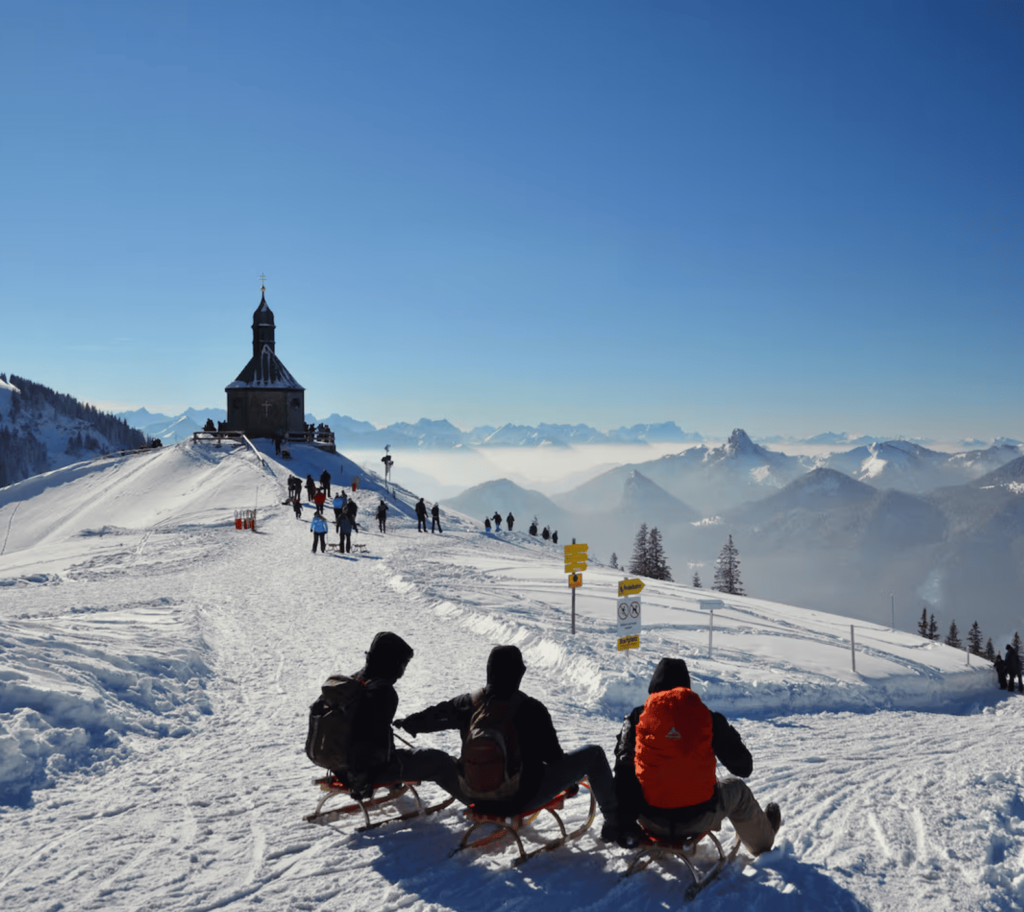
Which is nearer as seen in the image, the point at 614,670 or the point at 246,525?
the point at 614,670

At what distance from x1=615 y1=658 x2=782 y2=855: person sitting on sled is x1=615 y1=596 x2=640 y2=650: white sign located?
22.9 ft

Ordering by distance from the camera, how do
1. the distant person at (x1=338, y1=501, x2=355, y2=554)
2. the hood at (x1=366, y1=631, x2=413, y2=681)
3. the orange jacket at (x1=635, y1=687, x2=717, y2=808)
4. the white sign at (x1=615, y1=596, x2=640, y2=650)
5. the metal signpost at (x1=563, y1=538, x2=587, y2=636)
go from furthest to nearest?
the distant person at (x1=338, y1=501, x2=355, y2=554), the metal signpost at (x1=563, y1=538, x2=587, y2=636), the white sign at (x1=615, y1=596, x2=640, y2=650), the hood at (x1=366, y1=631, x2=413, y2=681), the orange jacket at (x1=635, y1=687, x2=717, y2=808)

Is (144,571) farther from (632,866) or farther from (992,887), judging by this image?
(992,887)

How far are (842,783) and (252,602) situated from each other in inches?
536

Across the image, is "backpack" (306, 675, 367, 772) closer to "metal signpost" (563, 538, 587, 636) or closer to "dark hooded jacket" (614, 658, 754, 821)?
"dark hooded jacket" (614, 658, 754, 821)

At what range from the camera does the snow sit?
507 cm

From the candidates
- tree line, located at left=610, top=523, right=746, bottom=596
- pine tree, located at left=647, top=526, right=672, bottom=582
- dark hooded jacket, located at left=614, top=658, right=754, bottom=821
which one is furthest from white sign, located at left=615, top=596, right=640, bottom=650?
pine tree, located at left=647, top=526, right=672, bottom=582

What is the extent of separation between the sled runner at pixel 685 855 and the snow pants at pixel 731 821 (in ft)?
0.26

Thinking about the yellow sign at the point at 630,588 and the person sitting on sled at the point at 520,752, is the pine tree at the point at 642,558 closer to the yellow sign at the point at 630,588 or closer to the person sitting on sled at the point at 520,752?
the yellow sign at the point at 630,588

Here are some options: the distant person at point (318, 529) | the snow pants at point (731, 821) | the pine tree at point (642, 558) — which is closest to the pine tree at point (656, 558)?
the pine tree at point (642, 558)

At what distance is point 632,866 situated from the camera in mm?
5098

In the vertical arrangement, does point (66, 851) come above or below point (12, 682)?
below

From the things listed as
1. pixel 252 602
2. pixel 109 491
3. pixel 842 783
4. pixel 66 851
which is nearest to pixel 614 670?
pixel 842 783

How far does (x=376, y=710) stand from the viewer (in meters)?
5.30
